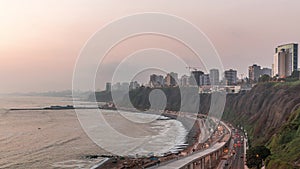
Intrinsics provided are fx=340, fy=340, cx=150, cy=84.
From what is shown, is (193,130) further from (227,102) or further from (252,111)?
(227,102)

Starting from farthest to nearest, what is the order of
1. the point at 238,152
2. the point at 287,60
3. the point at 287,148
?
the point at 287,60, the point at 238,152, the point at 287,148

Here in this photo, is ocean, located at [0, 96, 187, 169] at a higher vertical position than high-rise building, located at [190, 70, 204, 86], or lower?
lower

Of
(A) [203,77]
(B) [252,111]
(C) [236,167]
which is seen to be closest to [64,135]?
(B) [252,111]

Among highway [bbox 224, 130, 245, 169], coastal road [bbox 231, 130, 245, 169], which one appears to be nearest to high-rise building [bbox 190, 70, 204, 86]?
coastal road [bbox 231, 130, 245, 169]

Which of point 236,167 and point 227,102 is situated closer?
point 236,167

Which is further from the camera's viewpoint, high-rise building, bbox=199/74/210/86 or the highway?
high-rise building, bbox=199/74/210/86

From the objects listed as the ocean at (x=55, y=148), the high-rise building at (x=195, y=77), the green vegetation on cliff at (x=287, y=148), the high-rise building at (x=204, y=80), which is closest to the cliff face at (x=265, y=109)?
the green vegetation on cliff at (x=287, y=148)

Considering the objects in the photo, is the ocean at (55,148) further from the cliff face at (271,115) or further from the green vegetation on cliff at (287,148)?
the green vegetation on cliff at (287,148)

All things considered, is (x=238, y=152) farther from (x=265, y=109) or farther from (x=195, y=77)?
(x=195, y=77)

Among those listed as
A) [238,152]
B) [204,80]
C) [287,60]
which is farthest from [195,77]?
[238,152]

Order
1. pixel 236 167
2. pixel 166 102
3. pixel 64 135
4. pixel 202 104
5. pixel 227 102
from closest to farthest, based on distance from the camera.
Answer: pixel 236 167
pixel 64 135
pixel 227 102
pixel 202 104
pixel 166 102

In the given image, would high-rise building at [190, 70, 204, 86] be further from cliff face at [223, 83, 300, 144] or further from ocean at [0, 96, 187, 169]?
ocean at [0, 96, 187, 169]
